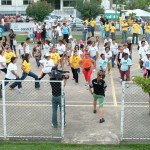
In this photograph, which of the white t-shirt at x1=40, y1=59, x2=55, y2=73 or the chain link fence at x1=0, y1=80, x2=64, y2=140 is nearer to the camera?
the chain link fence at x1=0, y1=80, x2=64, y2=140

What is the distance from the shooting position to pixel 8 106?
11516 millimetres

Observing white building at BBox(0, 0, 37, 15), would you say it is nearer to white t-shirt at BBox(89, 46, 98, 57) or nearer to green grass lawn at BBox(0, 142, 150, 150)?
white t-shirt at BBox(89, 46, 98, 57)

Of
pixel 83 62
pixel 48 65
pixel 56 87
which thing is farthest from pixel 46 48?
pixel 56 87

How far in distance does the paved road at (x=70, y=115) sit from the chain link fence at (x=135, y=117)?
23 centimetres

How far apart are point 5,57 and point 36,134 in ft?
21.9

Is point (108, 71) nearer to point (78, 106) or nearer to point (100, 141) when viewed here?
point (78, 106)

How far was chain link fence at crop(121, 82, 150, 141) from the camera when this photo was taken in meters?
9.41

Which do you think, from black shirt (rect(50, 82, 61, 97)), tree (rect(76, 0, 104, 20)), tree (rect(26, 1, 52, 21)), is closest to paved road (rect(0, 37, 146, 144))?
black shirt (rect(50, 82, 61, 97))

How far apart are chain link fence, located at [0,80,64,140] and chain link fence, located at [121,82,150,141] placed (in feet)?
5.58

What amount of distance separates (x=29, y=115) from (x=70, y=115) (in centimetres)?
124

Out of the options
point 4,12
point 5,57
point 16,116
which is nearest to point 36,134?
point 16,116

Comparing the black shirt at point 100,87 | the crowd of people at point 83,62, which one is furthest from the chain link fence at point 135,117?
the crowd of people at point 83,62

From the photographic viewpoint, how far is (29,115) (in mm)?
10828

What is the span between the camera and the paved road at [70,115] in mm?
9531
